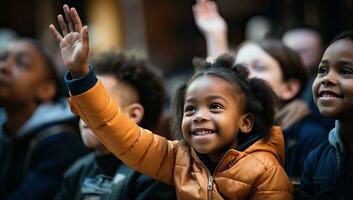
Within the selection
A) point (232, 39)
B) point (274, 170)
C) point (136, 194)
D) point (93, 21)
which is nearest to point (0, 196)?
point (136, 194)

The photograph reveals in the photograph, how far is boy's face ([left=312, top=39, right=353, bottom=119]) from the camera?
1.73 meters

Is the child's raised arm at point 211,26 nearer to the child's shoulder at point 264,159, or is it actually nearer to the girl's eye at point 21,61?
the girl's eye at point 21,61

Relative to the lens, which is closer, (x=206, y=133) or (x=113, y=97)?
(x=206, y=133)

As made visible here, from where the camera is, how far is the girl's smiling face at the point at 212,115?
1835 mm

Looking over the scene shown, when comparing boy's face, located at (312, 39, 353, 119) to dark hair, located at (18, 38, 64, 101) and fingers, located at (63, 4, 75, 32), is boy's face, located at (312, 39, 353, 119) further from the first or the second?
dark hair, located at (18, 38, 64, 101)

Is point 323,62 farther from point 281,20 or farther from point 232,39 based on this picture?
point 232,39

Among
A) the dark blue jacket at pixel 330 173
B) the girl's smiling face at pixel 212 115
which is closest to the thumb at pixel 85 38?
the girl's smiling face at pixel 212 115

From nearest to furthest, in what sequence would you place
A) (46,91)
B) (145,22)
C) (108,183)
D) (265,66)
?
(108,183) → (265,66) → (46,91) → (145,22)

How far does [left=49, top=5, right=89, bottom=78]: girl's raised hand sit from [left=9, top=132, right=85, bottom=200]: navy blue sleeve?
1.04 m

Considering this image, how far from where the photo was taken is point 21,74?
3084 mm

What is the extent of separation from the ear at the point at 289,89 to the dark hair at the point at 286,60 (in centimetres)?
2

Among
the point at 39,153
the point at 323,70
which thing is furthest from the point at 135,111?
the point at 323,70

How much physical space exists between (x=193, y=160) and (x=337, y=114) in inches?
19.9

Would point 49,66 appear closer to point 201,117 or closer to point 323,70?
point 201,117
